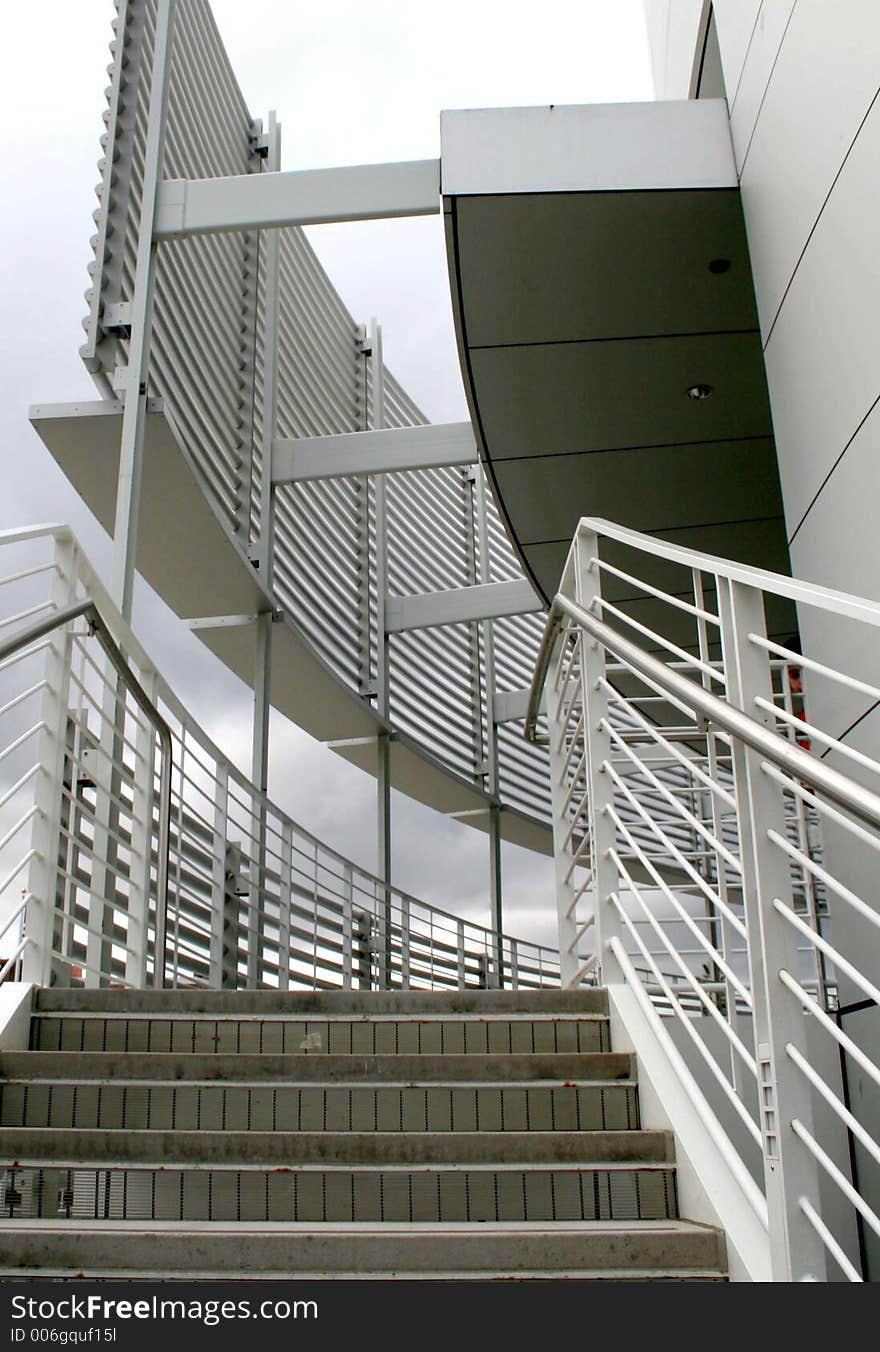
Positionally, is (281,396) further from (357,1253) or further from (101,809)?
(357,1253)

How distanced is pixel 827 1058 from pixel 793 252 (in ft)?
8.09

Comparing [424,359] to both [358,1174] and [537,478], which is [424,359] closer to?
[537,478]

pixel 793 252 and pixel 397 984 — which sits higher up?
pixel 793 252

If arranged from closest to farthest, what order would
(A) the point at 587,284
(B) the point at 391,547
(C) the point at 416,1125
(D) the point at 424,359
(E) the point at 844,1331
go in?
(E) the point at 844,1331, (C) the point at 416,1125, (A) the point at 587,284, (B) the point at 391,547, (D) the point at 424,359

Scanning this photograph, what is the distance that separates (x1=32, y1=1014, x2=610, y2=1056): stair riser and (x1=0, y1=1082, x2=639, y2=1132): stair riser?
295 mm

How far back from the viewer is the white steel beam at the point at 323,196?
5.83 meters

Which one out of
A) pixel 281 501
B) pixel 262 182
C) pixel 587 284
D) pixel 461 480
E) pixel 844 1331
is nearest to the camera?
pixel 844 1331

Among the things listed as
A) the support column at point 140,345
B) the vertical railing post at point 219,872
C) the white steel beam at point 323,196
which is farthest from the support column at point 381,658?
the white steel beam at point 323,196

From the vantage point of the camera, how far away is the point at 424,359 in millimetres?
16078

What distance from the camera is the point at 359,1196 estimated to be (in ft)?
8.34

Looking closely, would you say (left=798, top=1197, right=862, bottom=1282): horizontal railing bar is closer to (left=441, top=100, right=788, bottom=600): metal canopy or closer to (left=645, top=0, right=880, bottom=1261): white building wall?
(left=645, top=0, right=880, bottom=1261): white building wall

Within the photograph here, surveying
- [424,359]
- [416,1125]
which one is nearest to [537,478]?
[416,1125]

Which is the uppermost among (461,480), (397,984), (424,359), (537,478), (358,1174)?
(424,359)

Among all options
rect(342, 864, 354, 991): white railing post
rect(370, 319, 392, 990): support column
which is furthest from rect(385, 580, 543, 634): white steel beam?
rect(342, 864, 354, 991): white railing post
